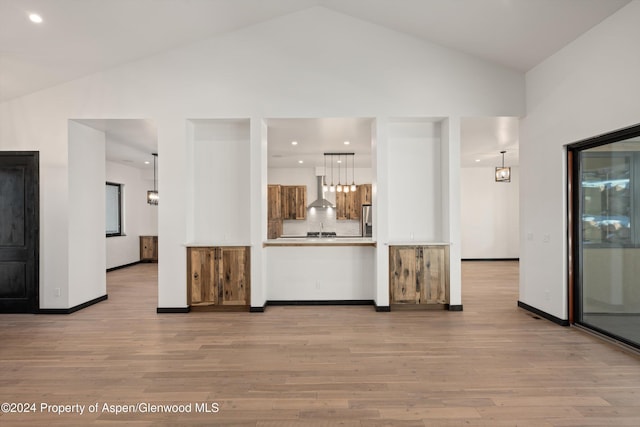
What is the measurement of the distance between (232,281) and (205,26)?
3.49 m

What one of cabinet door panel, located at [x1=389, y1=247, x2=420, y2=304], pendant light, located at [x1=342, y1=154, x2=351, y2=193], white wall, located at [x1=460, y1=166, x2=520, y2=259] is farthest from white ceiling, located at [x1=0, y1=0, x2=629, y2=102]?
white wall, located at [x1=460, y1=166, x2=520, y2=259]

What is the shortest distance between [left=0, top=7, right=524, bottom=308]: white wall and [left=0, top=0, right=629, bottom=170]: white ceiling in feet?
0.59

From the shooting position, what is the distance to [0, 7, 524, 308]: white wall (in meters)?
4.87

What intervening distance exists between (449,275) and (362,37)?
362 centimetres

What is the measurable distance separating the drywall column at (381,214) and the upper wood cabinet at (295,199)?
5.26 metres

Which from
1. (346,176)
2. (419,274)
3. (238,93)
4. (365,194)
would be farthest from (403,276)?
(346,176)

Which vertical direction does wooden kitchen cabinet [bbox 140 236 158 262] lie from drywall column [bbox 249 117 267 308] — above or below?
below

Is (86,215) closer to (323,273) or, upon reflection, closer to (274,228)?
(323,273)

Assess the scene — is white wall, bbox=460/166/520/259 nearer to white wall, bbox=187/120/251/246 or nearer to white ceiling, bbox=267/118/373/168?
white ceiling, bbox=267/118/373/168

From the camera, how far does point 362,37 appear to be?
491 centimetres

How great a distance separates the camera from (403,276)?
498 centimetres

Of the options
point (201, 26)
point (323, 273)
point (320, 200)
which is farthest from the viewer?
point (320, 200)

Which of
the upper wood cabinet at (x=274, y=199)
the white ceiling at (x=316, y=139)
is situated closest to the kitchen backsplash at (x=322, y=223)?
the upper wood cabinet at (x=274, y=199)

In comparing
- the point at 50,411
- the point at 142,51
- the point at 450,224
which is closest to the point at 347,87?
the point at 450,224
